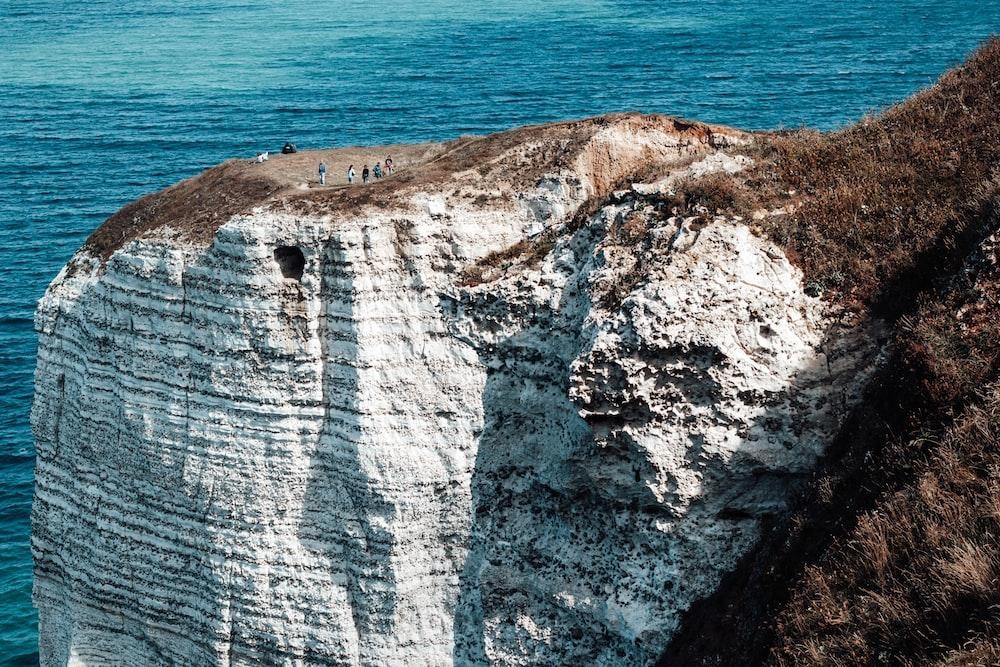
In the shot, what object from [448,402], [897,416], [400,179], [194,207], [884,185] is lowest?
[897,416]

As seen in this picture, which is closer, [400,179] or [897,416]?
[897,416]

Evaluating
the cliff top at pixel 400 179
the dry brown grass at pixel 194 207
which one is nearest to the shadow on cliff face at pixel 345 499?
the cliff top at pixel 400 179

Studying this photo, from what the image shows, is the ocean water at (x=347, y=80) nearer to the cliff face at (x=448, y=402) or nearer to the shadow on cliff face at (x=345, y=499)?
the cliff face at (x=448, y=402)

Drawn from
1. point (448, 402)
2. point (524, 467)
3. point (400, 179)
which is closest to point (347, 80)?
point (400, 179)

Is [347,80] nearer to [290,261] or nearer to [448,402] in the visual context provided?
[290,261]

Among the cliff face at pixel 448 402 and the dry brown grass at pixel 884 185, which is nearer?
the cliff face at pixel 448 402
